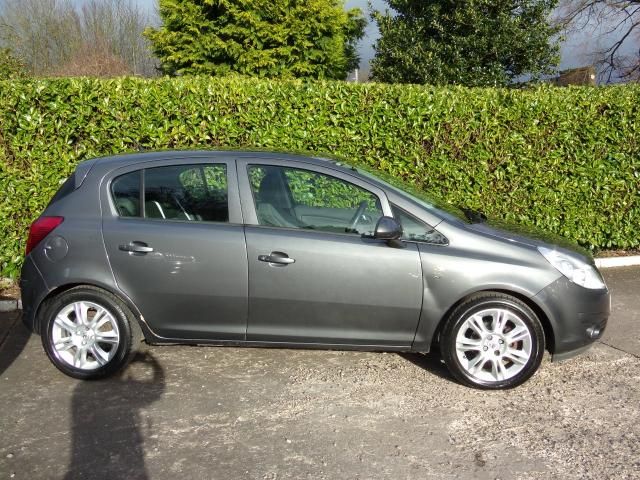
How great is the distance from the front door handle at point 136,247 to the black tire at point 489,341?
2072mm

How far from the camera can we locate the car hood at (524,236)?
4254 millimetres

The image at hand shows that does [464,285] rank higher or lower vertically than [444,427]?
higher

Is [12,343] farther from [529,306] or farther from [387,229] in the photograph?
[529,306]

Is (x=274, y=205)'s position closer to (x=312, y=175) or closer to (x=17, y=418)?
(x=312, y=175)

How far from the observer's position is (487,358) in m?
4.09

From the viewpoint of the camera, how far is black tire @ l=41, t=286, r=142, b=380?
13.8 ft

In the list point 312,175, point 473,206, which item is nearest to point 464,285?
point 312,175

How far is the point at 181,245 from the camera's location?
4.14 metres

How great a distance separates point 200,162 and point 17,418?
2014 millimetres

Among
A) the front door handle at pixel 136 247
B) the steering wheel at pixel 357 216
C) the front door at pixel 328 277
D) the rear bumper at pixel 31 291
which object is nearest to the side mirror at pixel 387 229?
the front door at pixel 328 277

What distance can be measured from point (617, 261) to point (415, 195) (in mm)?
4249

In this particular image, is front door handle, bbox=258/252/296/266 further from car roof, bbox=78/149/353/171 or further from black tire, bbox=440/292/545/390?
black tire, bbox=440/292/545/390

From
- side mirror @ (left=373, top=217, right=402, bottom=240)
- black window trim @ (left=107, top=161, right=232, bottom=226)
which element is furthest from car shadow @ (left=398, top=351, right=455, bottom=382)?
black window trim @ (left=107, top=161, right=232, bottom=226)

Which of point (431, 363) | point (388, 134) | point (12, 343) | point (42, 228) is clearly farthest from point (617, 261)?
point (12, 343)
